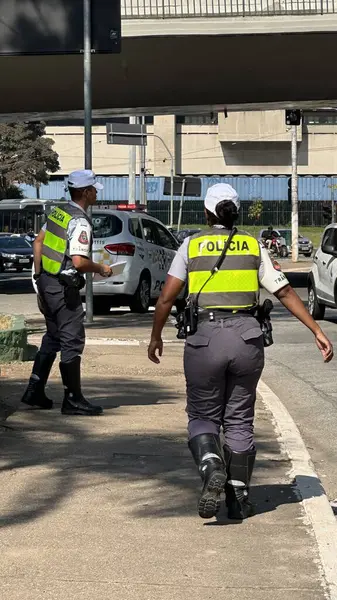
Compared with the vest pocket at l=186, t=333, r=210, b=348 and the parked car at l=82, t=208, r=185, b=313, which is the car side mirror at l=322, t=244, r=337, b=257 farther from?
the vest pocket at l=186, t=333, r=210, b=348

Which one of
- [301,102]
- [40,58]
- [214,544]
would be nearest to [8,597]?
[214,544]

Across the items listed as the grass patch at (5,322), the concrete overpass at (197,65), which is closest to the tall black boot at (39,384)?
the grass patch at (5,322)

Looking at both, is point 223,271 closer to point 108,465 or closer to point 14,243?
point 108,465

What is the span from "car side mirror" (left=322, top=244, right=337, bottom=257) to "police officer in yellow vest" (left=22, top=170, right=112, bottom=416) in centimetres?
1158

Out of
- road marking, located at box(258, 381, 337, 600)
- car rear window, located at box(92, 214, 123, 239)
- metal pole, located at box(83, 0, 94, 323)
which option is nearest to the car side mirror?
car rear window, located at box(92, 214, 123, 239)

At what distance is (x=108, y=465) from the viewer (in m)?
7.46

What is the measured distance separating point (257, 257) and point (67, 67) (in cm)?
2275

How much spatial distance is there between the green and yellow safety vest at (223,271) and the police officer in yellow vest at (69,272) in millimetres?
2650

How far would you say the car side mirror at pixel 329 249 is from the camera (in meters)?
20.4

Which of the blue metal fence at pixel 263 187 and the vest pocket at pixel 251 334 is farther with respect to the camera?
the blue metal fence at pixel 263 187

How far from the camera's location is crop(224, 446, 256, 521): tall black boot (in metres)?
6.21

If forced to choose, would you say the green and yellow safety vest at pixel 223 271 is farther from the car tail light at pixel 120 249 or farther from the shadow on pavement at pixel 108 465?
the car tail light at pixel 120 249

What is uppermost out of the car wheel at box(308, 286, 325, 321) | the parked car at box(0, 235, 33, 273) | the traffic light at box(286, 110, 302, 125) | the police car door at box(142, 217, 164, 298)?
the traffic light at box(286, 110, 302, 125)

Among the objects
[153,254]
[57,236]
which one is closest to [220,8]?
[153,254]
